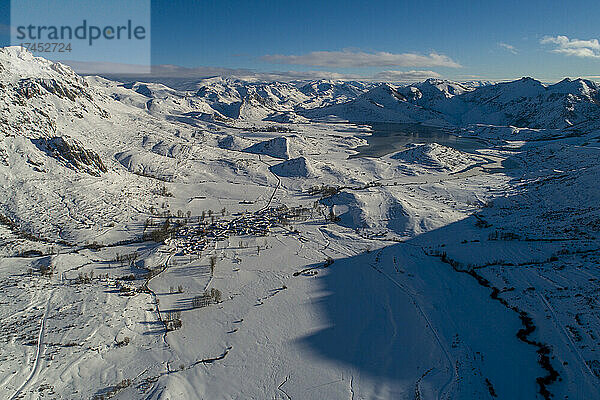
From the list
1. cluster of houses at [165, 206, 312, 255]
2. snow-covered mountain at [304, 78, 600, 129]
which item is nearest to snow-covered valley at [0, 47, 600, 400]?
cluster of houses at [165, 206, 312, 255]

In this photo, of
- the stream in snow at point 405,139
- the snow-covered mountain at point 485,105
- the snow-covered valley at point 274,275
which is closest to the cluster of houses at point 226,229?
the snow-covered valley at point 274,275

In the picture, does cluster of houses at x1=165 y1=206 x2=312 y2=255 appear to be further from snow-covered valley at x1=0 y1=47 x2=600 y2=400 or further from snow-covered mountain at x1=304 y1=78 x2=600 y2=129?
snow-covered mountain at x1=304 y1=78 x2=600 y2=129

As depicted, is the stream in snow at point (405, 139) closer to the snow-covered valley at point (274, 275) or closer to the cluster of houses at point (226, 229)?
the snow-covered valley at point (274, 275)

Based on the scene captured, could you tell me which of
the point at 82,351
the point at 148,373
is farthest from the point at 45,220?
the point at 148,373

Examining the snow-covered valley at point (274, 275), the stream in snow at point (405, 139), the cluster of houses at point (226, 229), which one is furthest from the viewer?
the stream in snow at point (405, 139)

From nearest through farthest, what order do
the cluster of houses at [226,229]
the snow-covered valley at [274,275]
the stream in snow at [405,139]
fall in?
the snow-covered valley at [274,275], the cluster of houses at [226,229], the stream in snow at [405,139]

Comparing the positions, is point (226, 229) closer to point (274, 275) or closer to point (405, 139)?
point (274, 275)

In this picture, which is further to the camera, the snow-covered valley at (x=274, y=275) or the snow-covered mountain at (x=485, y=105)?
the snow-covered mountain at (x=485, y=105)

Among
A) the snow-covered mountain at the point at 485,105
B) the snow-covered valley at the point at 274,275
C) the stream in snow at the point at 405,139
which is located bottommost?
the snow-covered valley at the point at 274,275
